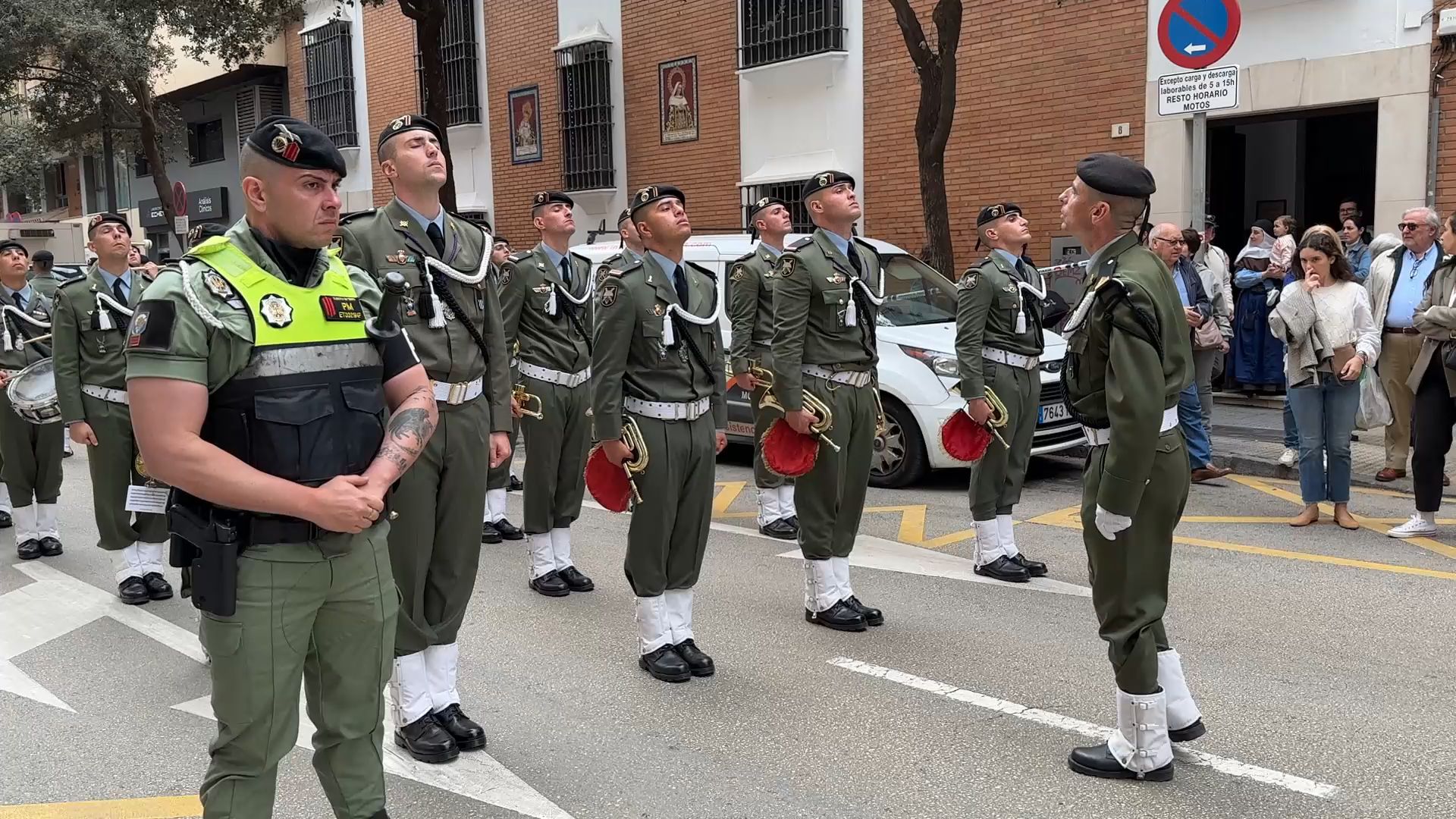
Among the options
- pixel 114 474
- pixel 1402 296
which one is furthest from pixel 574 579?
pixel 1402 296

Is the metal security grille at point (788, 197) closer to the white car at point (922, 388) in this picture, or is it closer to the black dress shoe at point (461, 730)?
the white car at point (922, 388)

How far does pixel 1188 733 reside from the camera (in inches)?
167

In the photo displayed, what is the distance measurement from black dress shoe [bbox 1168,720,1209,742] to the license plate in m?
4.94

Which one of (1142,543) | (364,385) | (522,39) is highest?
(522,39)

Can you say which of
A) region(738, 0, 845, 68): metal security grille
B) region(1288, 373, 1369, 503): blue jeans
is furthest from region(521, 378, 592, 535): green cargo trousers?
region(738, 0, 845, 68): metal security grille

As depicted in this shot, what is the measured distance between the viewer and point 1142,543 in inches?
154

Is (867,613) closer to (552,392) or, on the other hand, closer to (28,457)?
(552,392)

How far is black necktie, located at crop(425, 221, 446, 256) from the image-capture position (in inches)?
173

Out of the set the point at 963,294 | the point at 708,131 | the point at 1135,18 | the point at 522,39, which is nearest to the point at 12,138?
the point at 522,39

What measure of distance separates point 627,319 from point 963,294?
7.76ft

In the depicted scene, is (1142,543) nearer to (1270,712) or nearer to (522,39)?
(1270,712)

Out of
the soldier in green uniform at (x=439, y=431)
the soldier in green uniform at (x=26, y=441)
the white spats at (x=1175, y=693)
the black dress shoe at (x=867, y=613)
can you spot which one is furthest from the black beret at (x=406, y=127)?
the soldier in green uniform at (x=26, y=441)

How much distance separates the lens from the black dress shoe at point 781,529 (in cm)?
808

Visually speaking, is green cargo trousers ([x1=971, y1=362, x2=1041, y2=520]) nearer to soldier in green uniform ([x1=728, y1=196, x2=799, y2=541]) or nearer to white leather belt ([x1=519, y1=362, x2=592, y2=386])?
soldier in green uniform ([x1=728, y1=196, x2=799, y2=541])
